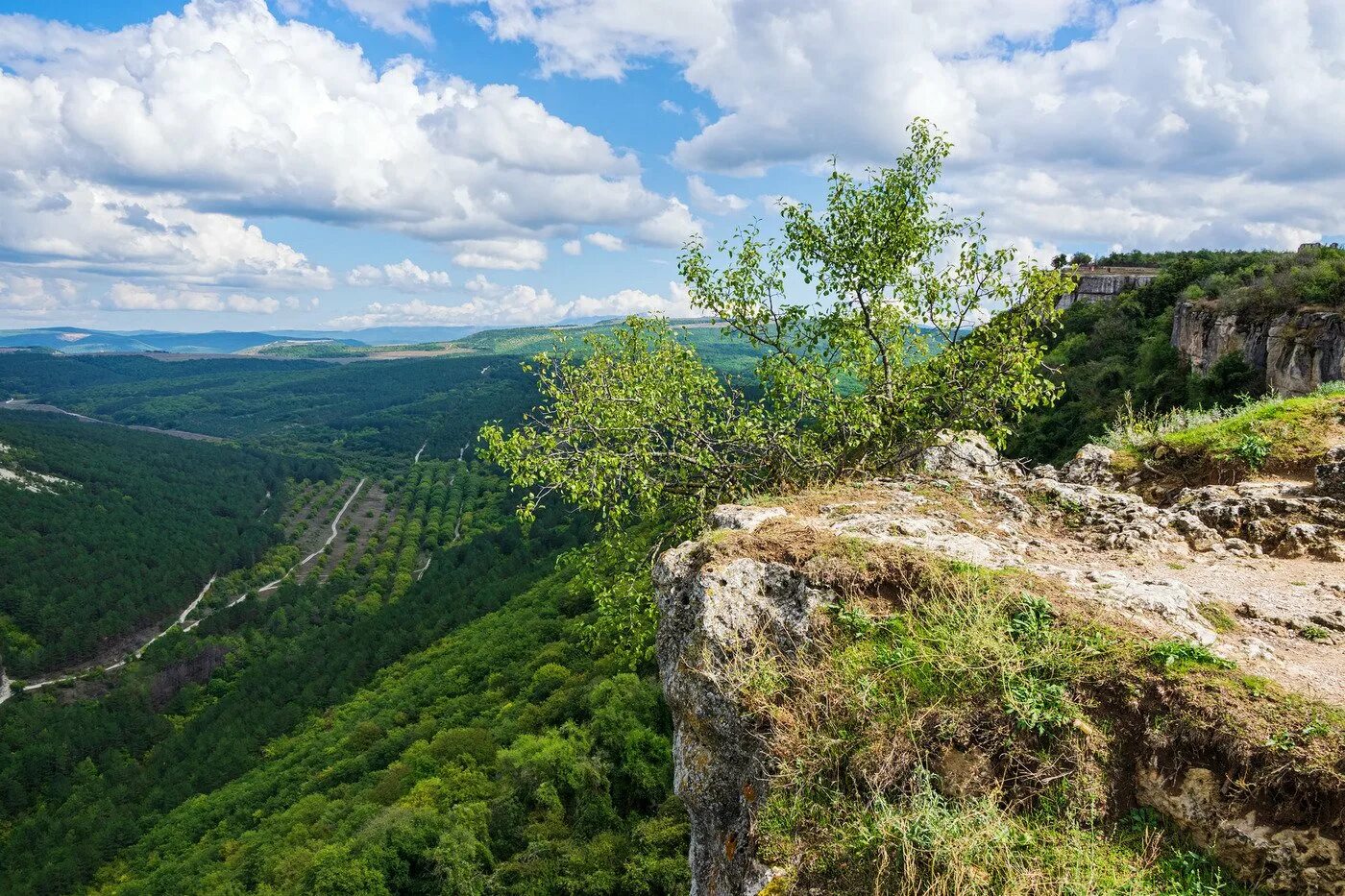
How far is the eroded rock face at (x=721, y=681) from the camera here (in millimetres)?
7969

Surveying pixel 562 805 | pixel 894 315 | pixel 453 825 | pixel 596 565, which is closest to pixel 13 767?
pixel 453 825

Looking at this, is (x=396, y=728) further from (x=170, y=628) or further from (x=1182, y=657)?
(x=170, y=628)

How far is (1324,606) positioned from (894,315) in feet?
26.2

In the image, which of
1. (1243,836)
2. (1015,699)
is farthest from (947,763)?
(1243,836)

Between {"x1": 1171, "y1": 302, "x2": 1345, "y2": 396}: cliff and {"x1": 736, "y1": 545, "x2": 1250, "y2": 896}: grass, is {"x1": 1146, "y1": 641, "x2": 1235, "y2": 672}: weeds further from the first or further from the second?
{"x1": 1171, "y1": 302, "x2": 1345, "y2": 396}: cliff

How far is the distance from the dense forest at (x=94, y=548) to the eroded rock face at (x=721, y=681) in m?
164

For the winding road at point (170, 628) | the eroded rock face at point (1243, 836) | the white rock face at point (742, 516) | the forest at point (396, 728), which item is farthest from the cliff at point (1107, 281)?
the winding road at point (170, 628)

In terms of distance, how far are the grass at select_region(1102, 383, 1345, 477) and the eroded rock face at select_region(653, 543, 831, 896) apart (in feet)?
26.8

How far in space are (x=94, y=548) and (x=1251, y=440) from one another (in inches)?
8042

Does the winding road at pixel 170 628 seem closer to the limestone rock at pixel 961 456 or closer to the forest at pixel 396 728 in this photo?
the forest at pixel 396 728

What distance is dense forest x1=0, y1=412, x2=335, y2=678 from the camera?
133 meters

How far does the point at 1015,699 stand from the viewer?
6707mm

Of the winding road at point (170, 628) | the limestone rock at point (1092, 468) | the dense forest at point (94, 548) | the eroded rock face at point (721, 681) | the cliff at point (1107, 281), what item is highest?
the cliff at point (1107, 281)

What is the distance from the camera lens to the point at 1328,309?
A: 37469 millimetres
